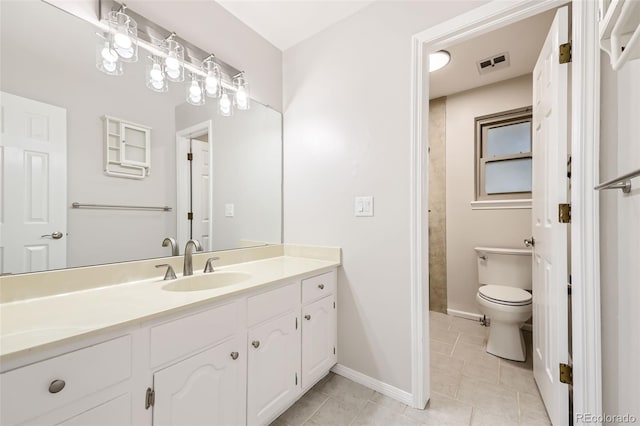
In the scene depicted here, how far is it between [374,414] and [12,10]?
2402mm

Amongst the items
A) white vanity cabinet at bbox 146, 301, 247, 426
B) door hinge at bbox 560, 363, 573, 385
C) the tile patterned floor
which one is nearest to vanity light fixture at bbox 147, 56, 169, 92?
white vanity cabinet at bbox 146, 301, 247, 426

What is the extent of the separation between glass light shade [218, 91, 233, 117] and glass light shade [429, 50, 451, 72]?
162 cm

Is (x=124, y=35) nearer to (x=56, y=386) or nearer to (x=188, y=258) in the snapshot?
(x=188, y=258)

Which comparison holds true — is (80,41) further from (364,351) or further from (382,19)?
(364,351)

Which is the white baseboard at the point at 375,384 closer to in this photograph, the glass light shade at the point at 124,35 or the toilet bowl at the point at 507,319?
the toilet bowl at the point at 507,319

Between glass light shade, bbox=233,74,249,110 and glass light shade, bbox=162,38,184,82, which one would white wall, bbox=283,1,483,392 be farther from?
glass light shade, bbox=162,38,184,82

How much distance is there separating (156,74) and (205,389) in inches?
59.6

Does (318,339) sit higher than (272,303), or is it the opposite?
(272,303)

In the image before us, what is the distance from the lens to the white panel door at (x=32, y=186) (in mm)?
936

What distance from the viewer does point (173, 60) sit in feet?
4.58

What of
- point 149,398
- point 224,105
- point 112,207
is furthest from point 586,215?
point 112,207

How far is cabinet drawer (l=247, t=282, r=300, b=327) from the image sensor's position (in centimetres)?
116

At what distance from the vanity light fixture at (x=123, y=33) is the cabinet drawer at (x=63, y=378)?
128cm

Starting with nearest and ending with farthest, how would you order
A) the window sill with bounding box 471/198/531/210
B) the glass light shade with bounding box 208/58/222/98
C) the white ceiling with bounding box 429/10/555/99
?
1. the glass light shade with bounding box 208/58/222/98
2. the white ceiling with bounding box 429/10/555/99
3. the window sill with bounding box 471/198/531/210
